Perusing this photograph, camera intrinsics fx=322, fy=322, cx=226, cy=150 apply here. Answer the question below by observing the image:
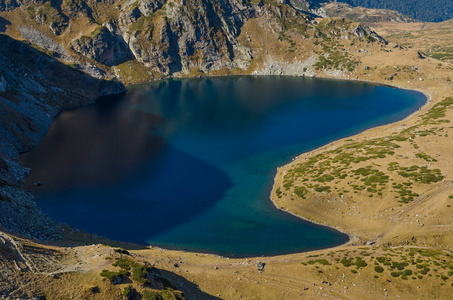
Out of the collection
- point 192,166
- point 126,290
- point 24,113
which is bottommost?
point 192,166

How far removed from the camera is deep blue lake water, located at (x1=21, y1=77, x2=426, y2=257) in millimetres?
77062

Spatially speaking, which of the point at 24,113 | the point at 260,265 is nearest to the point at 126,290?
the point at 260,265

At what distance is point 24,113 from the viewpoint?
141 m

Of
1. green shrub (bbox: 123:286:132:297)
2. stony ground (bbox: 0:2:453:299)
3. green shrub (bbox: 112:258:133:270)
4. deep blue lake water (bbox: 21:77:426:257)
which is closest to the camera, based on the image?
green shrub (bbox: 123:286:132:297)

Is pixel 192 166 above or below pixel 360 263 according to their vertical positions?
below

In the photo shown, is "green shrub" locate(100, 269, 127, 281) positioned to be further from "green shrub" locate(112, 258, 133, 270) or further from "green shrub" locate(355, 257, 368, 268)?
"green shrub" locate(355, 257, 368, 268)

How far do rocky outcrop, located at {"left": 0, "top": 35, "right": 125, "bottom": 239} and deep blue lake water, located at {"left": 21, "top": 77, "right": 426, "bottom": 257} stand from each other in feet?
17.3

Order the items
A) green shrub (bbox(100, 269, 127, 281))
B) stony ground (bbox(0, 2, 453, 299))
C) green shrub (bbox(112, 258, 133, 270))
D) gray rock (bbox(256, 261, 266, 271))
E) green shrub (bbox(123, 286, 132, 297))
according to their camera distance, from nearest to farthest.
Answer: green shrub (bbox(123, 286, 132, 297)), green shrub (bbox(100, 269, 127, 281)), stony ground (bbox(0, 2, 453, 299)), green shrub (bbox(112, 258, 133, 270)), gray rock (bbox(256, 261, 266, 271))

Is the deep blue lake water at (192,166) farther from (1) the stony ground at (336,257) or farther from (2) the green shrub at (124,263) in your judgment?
(2) the green shrub at (124,263)

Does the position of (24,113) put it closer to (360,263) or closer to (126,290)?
(126,290)

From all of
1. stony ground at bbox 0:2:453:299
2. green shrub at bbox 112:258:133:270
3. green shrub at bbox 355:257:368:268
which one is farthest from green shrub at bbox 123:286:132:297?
green shrub at bbox 355:257:368:268

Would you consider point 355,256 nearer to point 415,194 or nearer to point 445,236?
point 445,236

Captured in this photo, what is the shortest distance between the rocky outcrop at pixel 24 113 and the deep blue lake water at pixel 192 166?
5.26 metres

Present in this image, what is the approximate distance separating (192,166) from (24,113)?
85.2m
